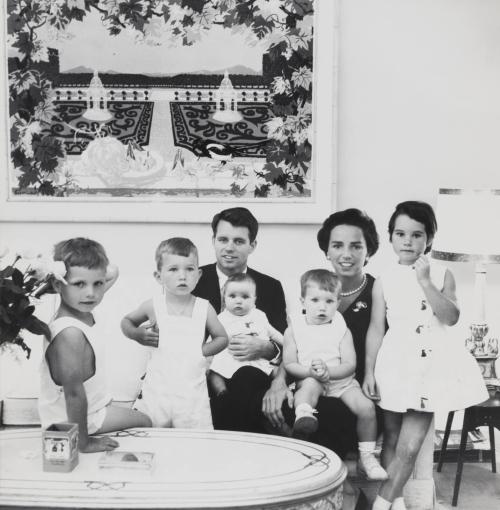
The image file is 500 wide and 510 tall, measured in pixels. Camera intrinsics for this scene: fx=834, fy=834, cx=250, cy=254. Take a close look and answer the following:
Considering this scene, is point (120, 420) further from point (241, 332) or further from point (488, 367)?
point (488, 367)

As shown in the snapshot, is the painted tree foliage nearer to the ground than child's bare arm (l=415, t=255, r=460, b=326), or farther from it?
farther from it

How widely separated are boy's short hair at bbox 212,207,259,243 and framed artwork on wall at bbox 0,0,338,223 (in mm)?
239

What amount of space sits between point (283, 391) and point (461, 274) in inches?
53.1

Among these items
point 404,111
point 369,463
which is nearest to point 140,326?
point 369,463

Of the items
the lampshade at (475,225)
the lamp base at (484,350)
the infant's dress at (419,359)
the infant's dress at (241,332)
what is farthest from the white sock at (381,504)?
the lampshade at (475,225)

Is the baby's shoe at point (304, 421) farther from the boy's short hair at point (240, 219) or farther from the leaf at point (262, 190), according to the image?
the leaf at point (262, 190)

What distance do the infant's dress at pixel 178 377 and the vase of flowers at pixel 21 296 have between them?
0.56 metres

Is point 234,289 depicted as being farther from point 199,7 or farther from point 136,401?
point 199,7

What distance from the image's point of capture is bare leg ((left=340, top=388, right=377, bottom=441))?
130 inches

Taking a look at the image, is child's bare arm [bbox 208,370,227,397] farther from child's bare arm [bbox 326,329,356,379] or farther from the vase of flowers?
the vase of flowers

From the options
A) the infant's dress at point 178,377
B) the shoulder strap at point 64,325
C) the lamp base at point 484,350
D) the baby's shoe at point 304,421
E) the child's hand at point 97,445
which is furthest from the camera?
the lamp base at point 484,350

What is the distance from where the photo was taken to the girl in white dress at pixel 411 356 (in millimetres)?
3357

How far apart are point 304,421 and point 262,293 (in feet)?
2.58

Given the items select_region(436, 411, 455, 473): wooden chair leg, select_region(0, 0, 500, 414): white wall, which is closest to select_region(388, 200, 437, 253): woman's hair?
select_region(0, 0, 500, 414): white wall
